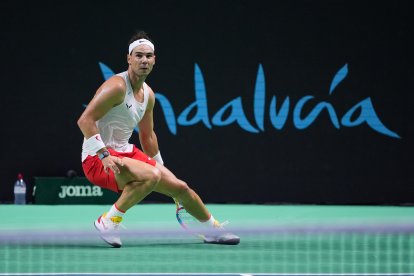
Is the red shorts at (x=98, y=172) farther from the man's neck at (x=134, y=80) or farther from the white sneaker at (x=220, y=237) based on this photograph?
the white sneaker at (x=220, y=237)

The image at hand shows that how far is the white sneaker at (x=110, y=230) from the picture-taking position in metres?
5.52

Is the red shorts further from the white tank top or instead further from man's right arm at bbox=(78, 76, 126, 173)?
man's right arm at bbox=(78, 76, 126, 173)

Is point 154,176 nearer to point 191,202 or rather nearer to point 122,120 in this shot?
point 191,202

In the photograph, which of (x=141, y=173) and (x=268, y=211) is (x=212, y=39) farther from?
(x=141, y=173)

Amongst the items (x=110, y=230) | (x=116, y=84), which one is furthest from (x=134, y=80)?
(x=110, y=230)

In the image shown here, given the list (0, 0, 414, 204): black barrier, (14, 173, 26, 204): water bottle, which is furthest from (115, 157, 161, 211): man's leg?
(14, 173, 26, 204): water bottle

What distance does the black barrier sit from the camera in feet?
30.6

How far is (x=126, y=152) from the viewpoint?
5.98 meters

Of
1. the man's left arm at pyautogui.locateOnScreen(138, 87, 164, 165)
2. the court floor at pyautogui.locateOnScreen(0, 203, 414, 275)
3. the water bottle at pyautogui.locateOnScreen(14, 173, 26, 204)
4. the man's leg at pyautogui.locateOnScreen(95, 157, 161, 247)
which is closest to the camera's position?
the court floor at pyautogui.locateOnScreen(0, 203, 414, 275)

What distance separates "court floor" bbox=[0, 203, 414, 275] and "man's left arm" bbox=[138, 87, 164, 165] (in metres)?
0.59

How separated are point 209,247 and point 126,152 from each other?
0.91m

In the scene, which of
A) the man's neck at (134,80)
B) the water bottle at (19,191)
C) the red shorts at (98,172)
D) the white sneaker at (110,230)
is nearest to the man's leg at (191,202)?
the red shorts at (98,172)

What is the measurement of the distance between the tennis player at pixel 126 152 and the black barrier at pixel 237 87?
3.27 m

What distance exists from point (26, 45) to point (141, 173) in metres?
4.21
